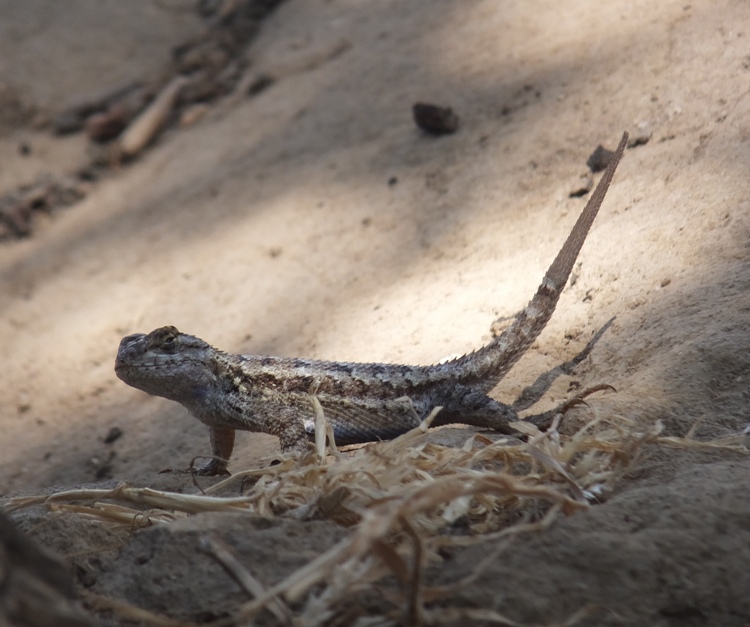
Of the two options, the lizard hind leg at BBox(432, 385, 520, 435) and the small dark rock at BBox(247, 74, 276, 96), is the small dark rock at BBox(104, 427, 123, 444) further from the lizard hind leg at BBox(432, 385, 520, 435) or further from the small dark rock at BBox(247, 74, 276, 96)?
the small dark rock at BBox(247, 74, 276, 96)

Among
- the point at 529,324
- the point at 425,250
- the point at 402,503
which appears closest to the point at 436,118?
the point at 425,250

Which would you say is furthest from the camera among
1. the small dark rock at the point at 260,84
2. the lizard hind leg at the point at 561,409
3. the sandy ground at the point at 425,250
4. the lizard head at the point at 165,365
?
the small dark rock at the point at 260,84

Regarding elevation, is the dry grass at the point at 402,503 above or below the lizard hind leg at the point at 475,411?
below

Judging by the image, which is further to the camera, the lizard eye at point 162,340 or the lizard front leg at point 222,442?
the lizard front leg at point 222,442

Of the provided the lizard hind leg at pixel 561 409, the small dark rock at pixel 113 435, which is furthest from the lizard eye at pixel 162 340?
the lizard hind leg at pixel 561 409

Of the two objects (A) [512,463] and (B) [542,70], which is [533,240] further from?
(A) [512,463]

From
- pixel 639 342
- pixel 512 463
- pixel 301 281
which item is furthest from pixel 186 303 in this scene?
pixel 512 463

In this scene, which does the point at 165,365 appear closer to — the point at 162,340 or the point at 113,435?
the point at 162,340

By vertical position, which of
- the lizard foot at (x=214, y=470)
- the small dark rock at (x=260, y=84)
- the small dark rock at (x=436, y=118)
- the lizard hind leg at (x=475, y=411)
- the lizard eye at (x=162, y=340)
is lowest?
the lizard foot at (x=214, y=470)

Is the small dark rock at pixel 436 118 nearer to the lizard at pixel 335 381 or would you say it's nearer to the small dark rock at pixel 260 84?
the lizard at pixel 335 381
